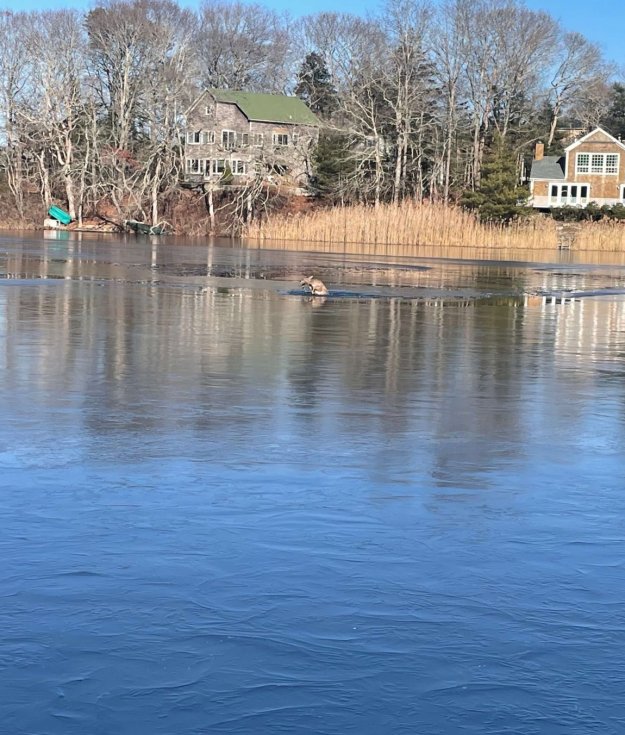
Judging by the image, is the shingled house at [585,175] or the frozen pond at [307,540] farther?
the shingled house at [585,175]

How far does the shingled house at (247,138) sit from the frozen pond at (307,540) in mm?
69936

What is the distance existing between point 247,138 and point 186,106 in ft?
35.6

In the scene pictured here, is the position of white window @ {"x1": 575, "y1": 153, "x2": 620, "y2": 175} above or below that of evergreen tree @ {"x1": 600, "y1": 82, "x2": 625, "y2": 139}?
below

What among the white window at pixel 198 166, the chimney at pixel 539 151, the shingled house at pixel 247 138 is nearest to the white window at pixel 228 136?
the shingled house at pixel 247 138

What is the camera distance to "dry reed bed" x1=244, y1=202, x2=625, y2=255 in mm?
56688

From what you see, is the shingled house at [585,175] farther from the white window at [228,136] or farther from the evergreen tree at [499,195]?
the white window at [228,136]

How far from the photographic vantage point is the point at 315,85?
10600 cm

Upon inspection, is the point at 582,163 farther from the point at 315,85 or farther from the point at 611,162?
the point at 315,85

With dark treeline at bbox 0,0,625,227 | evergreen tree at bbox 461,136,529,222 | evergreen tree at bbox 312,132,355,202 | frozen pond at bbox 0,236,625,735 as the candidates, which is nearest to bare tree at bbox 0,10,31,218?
dark treeline at bbox 0,0,625,227

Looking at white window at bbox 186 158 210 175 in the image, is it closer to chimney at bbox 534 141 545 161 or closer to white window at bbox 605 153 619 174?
chimney at bbox 534 141 545 161

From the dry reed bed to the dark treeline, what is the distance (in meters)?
18.1

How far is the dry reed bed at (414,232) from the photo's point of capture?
186ft

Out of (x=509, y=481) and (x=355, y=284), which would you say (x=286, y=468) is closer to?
(x=509, y=481)

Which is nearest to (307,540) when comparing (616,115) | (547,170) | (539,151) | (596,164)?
(547,170)
